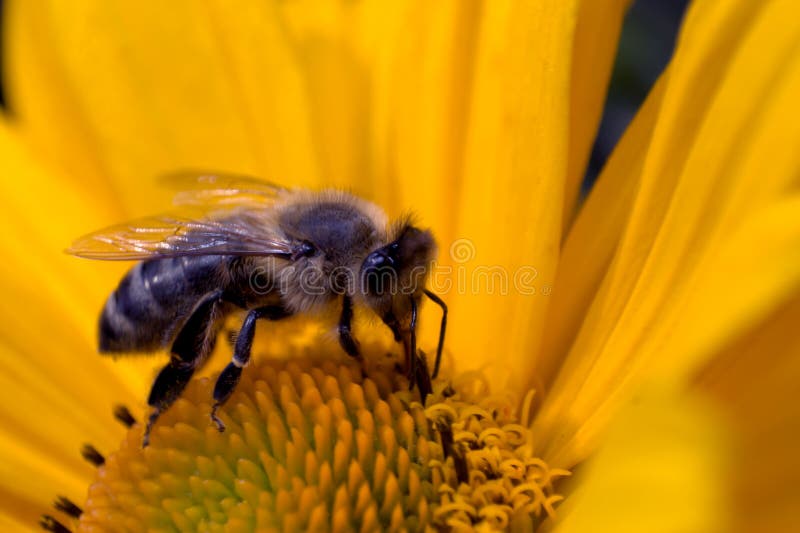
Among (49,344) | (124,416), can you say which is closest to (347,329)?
(124,416)

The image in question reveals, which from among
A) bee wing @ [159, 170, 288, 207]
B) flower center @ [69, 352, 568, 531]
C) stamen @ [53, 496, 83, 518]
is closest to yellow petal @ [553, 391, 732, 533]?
flower center @ [69, 352, 568, 531]

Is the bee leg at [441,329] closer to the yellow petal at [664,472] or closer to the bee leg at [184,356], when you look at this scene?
the bee leg at [184,356]

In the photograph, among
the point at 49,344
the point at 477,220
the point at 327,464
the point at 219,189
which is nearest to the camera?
the point at 327,464

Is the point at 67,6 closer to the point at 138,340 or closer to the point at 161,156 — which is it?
the point at 161,156

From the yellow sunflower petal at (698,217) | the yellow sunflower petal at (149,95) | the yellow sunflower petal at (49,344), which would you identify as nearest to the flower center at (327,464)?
the yellow sunflower petal at (698,217)

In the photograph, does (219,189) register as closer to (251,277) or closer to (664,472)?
(251,277)

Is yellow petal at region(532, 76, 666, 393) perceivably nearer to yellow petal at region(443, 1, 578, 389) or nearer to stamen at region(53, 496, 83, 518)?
yellow petal at region(443, 1, 578, 389)
